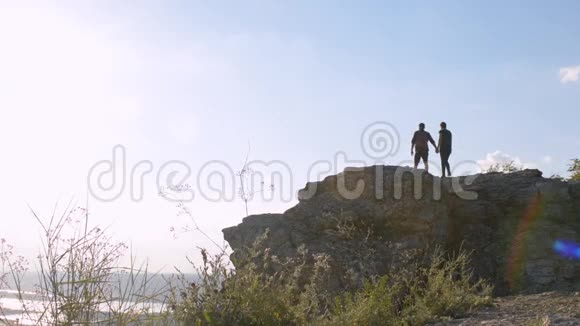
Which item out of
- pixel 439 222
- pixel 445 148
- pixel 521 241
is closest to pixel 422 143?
pixel 445 148

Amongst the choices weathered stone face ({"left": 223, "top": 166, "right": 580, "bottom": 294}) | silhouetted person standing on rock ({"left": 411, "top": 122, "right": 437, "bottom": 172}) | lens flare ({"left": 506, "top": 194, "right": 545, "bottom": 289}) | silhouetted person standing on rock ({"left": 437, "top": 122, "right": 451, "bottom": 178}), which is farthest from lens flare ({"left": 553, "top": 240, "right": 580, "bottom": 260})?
silhouetted person standing on rock ({"left": 411, "top": 122, "right": 437, "bottom": 172})

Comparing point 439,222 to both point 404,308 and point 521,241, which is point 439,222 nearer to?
point 521,241

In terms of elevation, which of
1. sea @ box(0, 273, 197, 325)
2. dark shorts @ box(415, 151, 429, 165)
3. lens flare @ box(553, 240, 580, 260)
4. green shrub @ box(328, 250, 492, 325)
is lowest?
green shrub @ box(328, 250, 492, 325)

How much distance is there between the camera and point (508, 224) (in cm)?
1284

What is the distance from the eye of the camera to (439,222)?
11.9 metres

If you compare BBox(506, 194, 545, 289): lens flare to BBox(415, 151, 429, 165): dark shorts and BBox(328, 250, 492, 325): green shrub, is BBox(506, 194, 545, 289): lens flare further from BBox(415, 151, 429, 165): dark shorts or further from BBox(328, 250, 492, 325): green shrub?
BBox(328, 250, 492, 325): green shrub

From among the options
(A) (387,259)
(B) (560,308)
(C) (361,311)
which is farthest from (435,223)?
(C) (361,311)

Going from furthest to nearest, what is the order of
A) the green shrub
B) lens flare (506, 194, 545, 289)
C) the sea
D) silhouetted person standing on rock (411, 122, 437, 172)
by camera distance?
silhouetted person standing on rock (411, 122, 437, 172) → lens flare (506, 194, 545, 289) → the green shrub → the sea

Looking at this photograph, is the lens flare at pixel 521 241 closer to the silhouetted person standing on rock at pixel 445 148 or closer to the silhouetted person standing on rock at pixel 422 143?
the silhouetted person standing on rock at pixel 445 148

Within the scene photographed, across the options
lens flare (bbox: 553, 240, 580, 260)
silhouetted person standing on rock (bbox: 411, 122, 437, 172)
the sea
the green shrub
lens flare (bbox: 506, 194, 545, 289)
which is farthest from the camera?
silhouetted person standing on rock (bbox: 411, 122, 437, 172)

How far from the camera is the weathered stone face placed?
427 inches

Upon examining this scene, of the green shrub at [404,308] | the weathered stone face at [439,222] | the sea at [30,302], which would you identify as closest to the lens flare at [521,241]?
the weathered stone face at [439,222]

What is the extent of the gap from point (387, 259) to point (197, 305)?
5.29 meters

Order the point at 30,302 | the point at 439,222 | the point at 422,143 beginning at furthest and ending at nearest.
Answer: the point at 422,143, the point at 439,222, the point at 30,302
